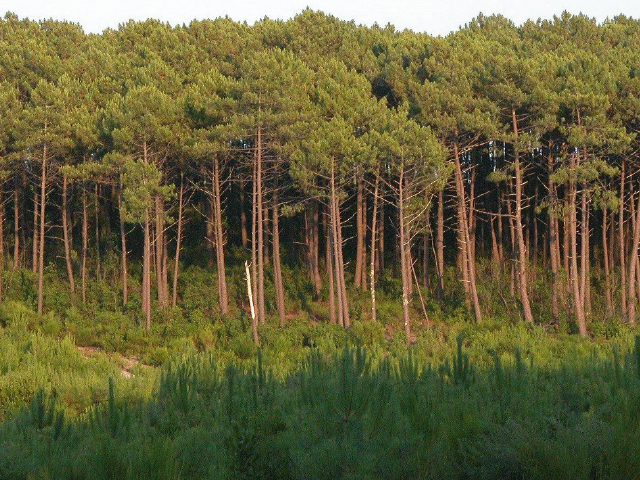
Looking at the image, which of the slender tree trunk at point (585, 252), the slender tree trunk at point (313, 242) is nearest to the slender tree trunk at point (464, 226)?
the slender tree trunk at point (585, 252)

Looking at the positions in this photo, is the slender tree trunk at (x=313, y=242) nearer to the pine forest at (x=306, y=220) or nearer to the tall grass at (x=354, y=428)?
the pine forest at (x=306, y=220)

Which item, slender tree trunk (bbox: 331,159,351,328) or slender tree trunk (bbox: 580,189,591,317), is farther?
slender tree trunk (bbox: 580,189,591,317)

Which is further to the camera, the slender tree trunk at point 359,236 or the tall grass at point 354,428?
the slender tree trunk at point 359,236

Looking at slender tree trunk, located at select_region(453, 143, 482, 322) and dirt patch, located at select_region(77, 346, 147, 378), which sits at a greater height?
slender tree trunk, located at select_region(453, 143, 482, 322)

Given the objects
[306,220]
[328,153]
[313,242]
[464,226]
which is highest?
[328,153]

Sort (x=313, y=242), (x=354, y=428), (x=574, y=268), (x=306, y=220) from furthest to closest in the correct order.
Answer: (x=313, y=242), (x=306, y=220), (x=574, y=268), (x=354, y=428)

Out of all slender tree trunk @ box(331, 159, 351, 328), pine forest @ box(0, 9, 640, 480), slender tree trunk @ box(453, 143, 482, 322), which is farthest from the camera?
slender tree trunk @ box(453, 143, 482, 322)

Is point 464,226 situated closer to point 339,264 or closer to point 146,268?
point 339,264

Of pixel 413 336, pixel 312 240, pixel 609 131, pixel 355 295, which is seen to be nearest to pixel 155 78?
pixel 312 240

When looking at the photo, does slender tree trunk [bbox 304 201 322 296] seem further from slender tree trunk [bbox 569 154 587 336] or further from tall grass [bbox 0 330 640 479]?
tall grass [bbox 0 330 640 479]

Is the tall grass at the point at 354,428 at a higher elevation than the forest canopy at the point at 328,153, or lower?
lower

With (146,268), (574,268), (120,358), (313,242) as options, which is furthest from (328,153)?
(120,358)

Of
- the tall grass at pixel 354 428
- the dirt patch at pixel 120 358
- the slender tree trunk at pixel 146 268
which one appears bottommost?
the dirt patch at pixel 120 358

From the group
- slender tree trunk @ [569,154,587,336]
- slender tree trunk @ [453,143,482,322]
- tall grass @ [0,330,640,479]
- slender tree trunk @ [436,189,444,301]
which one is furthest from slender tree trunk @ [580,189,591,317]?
tall grass @ [0,330,640,479]
